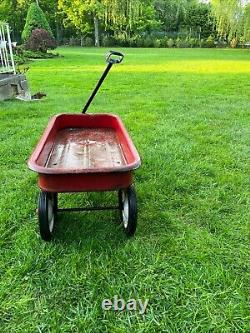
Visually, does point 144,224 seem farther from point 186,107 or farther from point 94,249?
point 186,107

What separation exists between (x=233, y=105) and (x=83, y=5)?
25.5 m

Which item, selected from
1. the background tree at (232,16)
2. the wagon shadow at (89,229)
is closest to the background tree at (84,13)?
the background tree at (232,16)

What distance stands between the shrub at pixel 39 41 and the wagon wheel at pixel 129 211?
1735cm

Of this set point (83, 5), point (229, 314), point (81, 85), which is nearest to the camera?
point (229, 314)

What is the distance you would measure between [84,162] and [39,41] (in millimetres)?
17238

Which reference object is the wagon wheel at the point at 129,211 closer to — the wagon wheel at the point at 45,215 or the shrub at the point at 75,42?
the wagon wheel at the point at 45,215

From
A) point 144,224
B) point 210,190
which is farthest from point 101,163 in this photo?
point 210,190

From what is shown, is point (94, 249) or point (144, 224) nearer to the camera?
point (94, 249)

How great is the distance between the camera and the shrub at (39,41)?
59.4 feet

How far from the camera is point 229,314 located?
5.86 ft

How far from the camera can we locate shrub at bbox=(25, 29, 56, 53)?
59.4 feet

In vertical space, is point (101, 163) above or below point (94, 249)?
above

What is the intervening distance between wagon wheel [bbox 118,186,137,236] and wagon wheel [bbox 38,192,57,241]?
485 millimetres

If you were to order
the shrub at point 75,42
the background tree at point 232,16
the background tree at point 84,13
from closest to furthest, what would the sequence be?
the background tree at point 232,16 → the background tree at point 84,13 → the shrub at point 75,42
